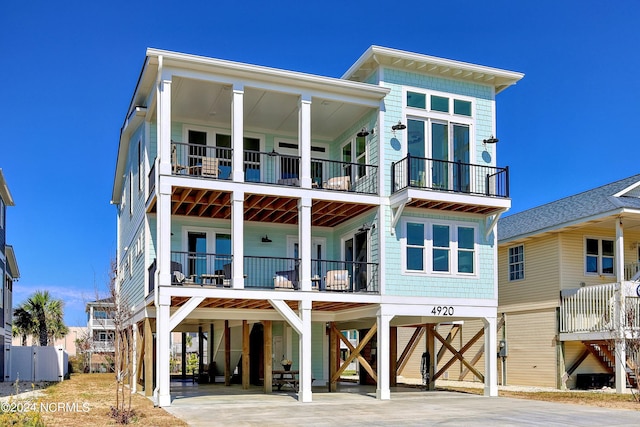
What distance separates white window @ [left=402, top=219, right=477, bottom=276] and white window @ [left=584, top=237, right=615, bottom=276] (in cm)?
713

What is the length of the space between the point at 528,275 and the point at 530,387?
4.43 m

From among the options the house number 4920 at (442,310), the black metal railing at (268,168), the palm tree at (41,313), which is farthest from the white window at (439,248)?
the palm tree at (41,313)

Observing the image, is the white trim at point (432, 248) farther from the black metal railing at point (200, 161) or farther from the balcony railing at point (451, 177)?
the black metal railing at point (200, 161)

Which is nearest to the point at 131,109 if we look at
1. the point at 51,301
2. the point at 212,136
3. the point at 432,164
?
the point at 212,136

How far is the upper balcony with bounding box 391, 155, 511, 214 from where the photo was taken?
2098cm

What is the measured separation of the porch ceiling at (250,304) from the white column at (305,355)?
79cm

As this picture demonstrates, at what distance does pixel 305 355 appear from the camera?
19.8 m

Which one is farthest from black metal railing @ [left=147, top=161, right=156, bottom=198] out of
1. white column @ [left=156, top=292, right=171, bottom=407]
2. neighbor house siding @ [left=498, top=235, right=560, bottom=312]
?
neighbor house siding @ [left=498, top=235, right=560, bottom=312]

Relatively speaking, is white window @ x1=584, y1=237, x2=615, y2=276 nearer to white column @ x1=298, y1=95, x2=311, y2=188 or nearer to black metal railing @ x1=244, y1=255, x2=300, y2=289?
black metal railing @ x1=244, y1=255, x2=300, y2=289

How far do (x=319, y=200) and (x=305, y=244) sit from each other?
1467 millimetres

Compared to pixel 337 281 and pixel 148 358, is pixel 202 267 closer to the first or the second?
pixel 148 358

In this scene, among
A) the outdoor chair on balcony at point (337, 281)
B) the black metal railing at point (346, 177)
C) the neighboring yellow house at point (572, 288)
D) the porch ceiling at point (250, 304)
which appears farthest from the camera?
the neighboring yellow house at point (572, 288)

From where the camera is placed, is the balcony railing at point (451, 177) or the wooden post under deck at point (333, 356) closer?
the balcony railing at point (451, 177)

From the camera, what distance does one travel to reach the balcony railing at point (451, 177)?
21.7m
